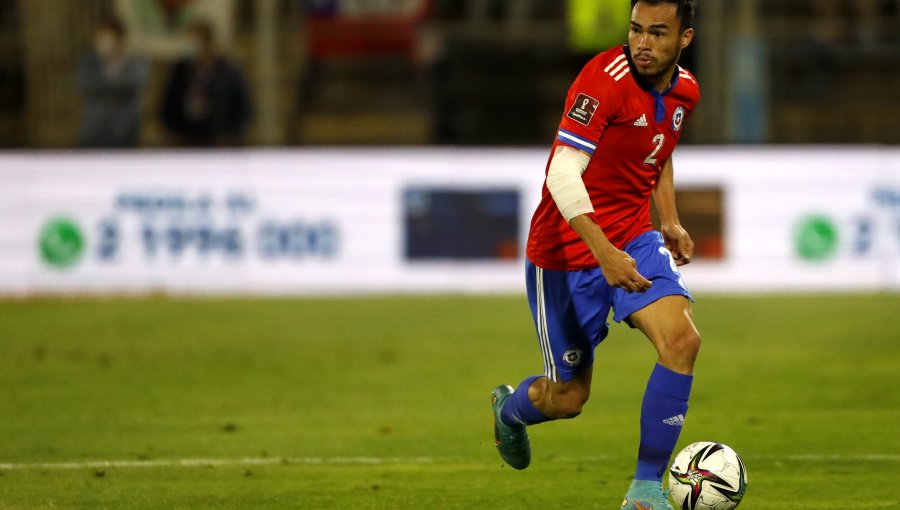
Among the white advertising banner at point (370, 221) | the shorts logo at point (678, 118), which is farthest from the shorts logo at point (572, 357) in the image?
the white advertising banner at point (370, 221)

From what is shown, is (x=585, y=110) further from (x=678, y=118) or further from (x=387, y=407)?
(x=387, y=407)

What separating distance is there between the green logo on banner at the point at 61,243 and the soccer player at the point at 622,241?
1091 centimetres

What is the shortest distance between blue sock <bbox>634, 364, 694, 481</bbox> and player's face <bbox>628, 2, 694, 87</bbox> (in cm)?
110

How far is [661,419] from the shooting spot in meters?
5.38

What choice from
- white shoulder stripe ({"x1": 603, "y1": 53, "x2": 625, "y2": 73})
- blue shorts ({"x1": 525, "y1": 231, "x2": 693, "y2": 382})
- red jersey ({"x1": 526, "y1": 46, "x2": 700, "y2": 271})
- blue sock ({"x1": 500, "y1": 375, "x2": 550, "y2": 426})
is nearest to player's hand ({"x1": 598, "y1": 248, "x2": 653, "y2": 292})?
blue shorts ({"x1": 525, "y1": 231, "x2": 693, "y2": 382})

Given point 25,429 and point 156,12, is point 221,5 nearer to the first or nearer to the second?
point 156,12

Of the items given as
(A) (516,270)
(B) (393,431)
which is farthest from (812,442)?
(A) (516,270)

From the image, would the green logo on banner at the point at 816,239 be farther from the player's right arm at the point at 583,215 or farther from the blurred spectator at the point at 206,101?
the player's right arm at the point at 583,215

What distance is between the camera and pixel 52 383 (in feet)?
33.7

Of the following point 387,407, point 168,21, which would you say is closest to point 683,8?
point 387,407

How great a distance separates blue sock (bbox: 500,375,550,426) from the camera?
6145mm

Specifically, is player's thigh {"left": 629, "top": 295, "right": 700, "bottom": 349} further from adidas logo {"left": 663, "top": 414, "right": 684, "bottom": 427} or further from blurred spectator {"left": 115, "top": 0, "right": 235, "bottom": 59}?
blurred spectator {"left": 115, "top": 0, "right": 235, "bottom": 59}

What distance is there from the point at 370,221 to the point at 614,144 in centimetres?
1077

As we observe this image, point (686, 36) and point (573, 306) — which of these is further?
point (573, 306)
